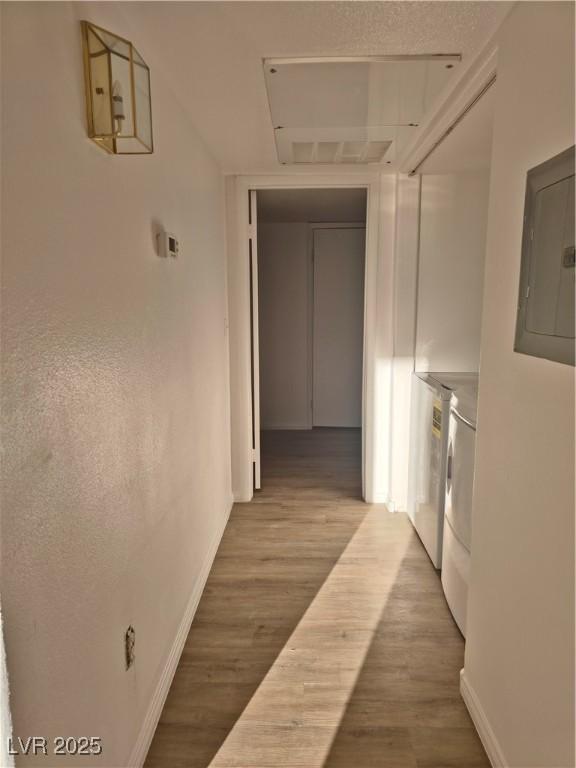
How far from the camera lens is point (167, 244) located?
1789 millimetres

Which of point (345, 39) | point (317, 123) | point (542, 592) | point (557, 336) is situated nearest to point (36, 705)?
point (542, 592)

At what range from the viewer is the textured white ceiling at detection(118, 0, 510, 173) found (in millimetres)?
1379

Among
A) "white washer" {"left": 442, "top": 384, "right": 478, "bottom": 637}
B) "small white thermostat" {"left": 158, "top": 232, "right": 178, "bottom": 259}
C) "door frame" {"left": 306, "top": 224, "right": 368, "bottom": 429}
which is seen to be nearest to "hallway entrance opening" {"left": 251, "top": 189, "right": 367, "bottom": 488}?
"door frame" {"left": 306, "top": 224, "right": 368, "bottom": 429}

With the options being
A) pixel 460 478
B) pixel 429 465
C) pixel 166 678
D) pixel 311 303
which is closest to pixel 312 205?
pixel 311 303

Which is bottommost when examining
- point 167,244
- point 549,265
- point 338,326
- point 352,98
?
point 338,326

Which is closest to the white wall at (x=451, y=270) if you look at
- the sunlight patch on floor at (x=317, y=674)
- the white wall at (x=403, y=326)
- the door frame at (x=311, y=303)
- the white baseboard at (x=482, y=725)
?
the white wall at (x=403, y=326)

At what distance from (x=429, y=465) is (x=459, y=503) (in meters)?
0.52

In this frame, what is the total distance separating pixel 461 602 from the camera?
2145 millimetres

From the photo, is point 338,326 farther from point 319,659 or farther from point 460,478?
point 319,659

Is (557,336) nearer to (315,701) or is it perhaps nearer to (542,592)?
(542,592)

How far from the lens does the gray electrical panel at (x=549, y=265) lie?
3.58 feet

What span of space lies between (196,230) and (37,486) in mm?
1763

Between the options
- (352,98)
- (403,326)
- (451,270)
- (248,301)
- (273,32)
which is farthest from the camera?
(248,301)

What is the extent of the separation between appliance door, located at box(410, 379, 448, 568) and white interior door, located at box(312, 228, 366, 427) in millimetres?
2224
